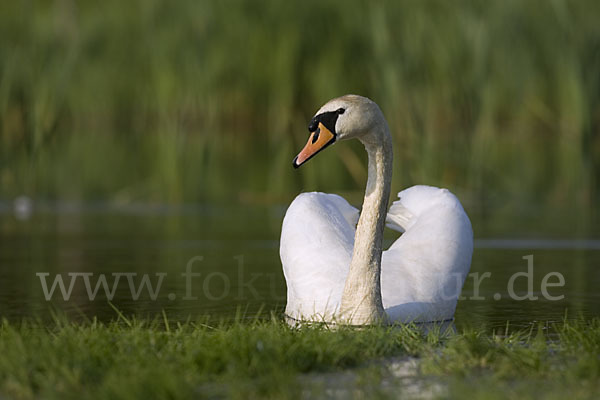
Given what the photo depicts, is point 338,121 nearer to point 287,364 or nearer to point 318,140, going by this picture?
point 318,140

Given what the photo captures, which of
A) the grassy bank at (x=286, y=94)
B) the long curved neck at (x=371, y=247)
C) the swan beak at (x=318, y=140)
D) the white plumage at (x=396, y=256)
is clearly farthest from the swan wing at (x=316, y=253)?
the grassy bank at (x=286, y=94)

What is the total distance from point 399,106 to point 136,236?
4.05 m

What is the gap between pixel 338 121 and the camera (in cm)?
655

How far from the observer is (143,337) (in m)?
5.67

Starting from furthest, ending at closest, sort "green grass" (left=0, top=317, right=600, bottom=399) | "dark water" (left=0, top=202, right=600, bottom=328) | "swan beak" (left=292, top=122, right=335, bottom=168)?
"dark water" (left=0, top=202, right=600, bottom=328)
"swan beak" (left=292, top=122, right=335, bottom=168)
"green grass" (left=0, top=317, right=600, bottom=399)

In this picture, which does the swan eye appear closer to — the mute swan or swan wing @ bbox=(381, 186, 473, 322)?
the mute swan

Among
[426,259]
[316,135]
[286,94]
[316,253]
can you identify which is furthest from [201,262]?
[286,94]

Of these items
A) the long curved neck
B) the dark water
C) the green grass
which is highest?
the long curved neck

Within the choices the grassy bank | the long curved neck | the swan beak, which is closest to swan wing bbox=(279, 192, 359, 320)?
the long curved neck

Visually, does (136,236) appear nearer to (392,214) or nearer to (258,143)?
(392,214)

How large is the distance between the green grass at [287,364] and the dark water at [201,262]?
1477 millimetres

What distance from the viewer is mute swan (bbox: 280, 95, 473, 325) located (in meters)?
6.55

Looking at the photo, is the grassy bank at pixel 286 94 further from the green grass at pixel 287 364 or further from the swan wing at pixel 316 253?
the green grass at pixel 287 364

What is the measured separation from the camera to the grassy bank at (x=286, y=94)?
13.5 metres
